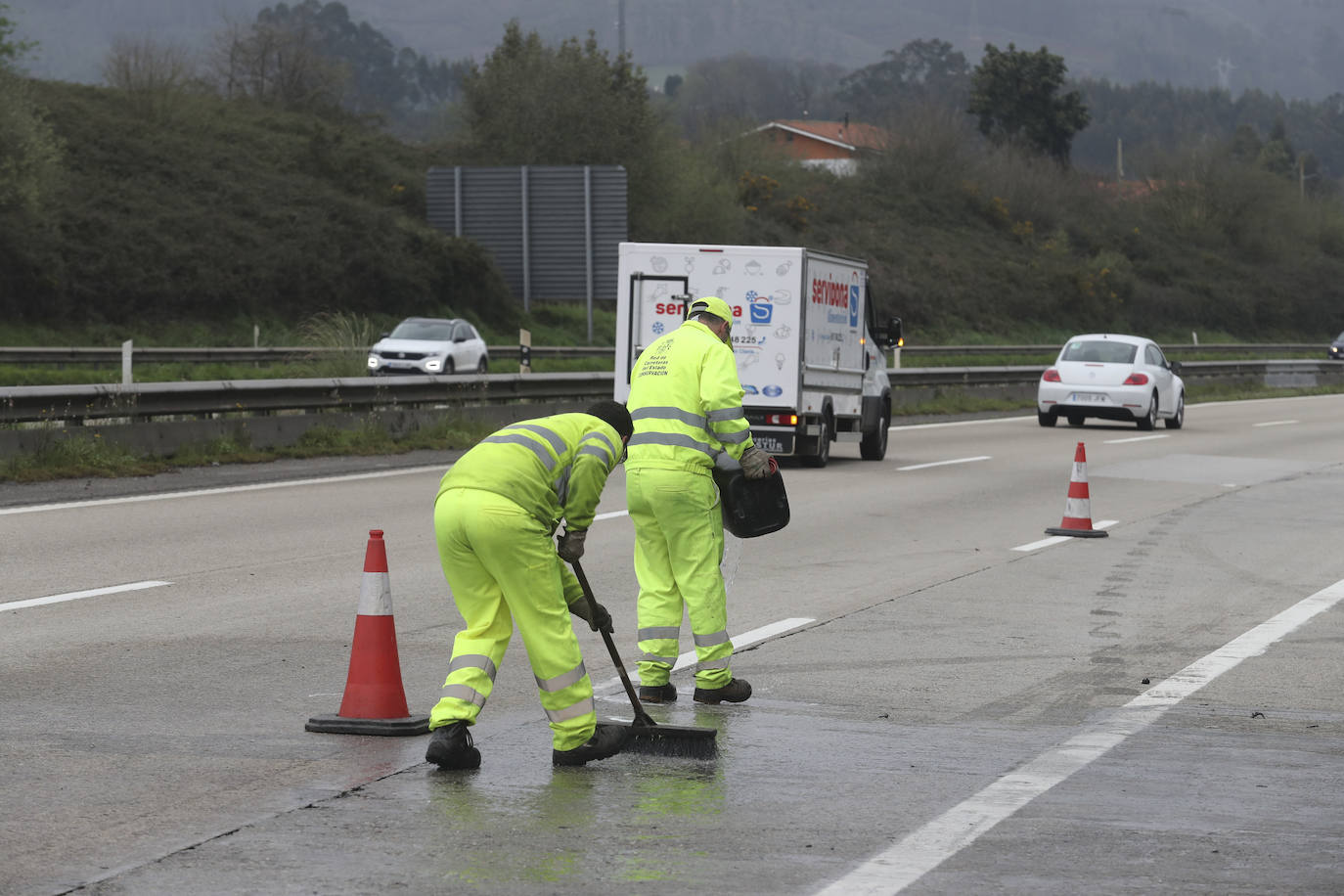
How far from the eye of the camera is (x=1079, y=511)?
14.9 meters

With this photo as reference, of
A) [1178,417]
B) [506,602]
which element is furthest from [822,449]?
[506,602]

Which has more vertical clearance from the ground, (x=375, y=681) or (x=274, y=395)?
(x=274, y=395)

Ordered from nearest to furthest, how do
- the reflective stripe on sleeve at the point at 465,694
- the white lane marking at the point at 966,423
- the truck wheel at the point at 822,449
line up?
the reflective stripe on sleeve at the point at 465,694, the truck wheel at the point at 822,449, the white lane marking at the point at 966,423

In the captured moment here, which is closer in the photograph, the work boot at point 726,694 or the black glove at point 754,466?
the work boot at point 726,694

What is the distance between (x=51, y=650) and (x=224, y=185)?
157 ft

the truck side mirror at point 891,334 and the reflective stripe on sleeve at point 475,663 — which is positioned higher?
the truck side mirror at point 891,334

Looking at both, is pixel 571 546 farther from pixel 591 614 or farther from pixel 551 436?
pixel 551 436

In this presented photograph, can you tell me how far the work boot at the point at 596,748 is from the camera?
6559 millimetres

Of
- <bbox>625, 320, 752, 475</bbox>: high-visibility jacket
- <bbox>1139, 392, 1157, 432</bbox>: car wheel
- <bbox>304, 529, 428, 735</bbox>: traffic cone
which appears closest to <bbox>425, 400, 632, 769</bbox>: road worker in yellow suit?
<bbox>304, 529, 428, 735</bbox>: traffic cone

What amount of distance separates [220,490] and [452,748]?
10656mm

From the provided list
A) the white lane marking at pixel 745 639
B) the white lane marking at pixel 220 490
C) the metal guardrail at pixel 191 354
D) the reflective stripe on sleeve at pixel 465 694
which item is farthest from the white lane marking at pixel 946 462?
the reflective stripe on sleeve at pixel 465 694

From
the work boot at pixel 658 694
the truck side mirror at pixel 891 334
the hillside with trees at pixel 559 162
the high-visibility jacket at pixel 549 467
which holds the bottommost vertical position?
the work boot at pixel 658 694

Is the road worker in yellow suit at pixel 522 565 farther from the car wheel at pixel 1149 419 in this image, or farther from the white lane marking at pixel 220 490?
the car wheel at pixel 1149 419

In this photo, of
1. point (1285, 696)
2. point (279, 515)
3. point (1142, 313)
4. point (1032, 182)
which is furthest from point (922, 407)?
point (1032, 182)
